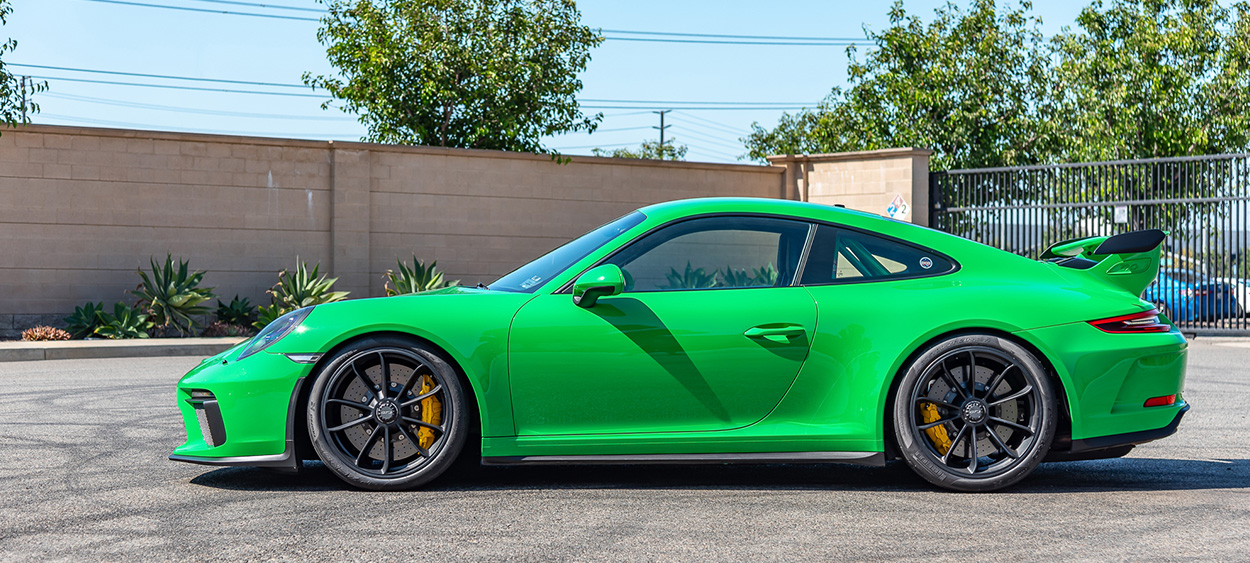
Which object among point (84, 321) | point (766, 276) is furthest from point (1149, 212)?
point (84, 321)

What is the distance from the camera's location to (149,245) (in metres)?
15.7

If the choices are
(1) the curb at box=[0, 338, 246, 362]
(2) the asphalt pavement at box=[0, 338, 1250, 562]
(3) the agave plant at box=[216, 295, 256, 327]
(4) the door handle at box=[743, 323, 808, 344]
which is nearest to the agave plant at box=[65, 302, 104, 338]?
(1) the curb at box=[0, 338, 246, 362]

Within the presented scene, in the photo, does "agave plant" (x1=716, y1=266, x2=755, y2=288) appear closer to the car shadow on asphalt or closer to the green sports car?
the green sports car

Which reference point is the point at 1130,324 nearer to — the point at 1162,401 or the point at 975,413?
the point at 1162,401

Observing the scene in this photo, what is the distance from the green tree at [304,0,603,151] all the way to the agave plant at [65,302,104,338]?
6508 millimetres

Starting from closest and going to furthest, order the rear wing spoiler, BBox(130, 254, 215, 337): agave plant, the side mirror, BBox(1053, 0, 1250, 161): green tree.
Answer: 1. the side mirror
2. the rear wing spoiler
3. BBox(130, 254, 215, 337): agave plant
4. BBox(1053, 0, 1250, 161): green tree

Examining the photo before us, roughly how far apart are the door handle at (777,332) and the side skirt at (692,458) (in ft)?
1.59

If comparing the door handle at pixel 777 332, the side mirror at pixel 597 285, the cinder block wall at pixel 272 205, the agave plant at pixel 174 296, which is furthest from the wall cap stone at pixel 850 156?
the side mirror at pixel 597 285

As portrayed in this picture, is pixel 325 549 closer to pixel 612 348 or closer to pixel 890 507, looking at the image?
pixel 612 348

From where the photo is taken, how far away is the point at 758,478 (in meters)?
5.03

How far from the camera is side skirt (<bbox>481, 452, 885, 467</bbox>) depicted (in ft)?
14.9

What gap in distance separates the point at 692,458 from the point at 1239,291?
14.9 m

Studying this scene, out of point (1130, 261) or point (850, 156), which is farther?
point (850, 156)

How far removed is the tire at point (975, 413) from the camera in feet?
15.0
